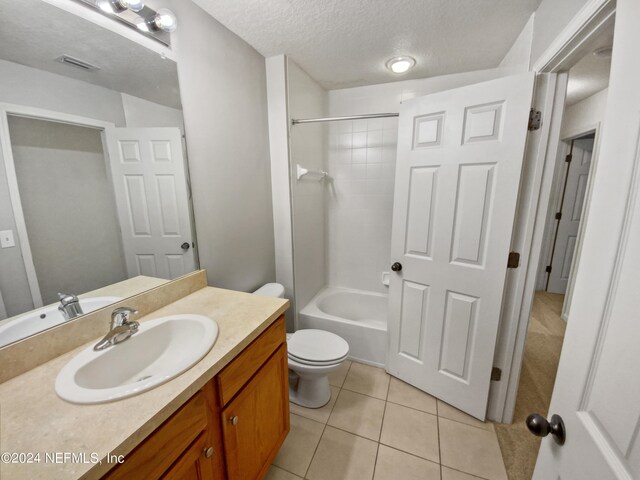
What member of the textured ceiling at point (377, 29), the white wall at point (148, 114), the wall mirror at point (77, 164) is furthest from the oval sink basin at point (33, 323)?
the textured ceiling at point (377, 29)

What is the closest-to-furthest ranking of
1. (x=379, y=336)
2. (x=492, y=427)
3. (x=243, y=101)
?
1. (x=492, y=427)
2. (x=243, y=101)
3. (x=379, y=336)

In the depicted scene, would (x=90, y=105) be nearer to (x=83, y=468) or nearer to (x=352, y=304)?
(x=83, y=468)

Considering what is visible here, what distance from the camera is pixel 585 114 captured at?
2.65 meters

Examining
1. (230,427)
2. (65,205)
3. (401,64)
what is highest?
(401,64)

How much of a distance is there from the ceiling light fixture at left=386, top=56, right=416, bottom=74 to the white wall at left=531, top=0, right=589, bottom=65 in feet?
2.40

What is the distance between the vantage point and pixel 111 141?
100cm

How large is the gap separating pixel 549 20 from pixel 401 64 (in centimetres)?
89

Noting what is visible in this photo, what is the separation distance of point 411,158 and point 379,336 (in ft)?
4.41

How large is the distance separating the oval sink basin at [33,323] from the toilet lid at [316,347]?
42.6 inches

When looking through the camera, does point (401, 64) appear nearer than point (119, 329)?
No

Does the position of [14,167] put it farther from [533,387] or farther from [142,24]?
[533,387]

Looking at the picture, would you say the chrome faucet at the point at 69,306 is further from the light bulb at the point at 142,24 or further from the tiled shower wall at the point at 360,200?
the tiled shower wall at the point at 360,200

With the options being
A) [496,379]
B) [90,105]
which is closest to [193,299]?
[90,105]

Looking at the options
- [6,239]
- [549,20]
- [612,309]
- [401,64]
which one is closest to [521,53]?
[549,20]
